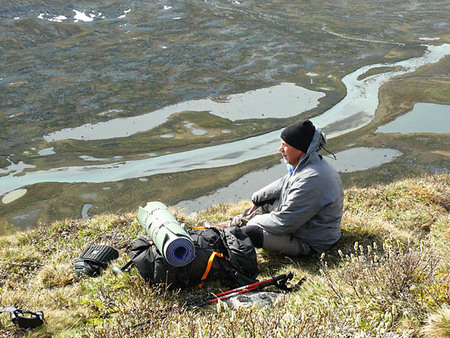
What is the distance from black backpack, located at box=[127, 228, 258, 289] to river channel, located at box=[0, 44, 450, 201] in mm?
35839

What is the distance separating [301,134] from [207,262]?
2688 mm

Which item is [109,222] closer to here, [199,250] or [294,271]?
[199,250]

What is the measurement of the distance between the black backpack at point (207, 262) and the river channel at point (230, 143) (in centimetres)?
3584

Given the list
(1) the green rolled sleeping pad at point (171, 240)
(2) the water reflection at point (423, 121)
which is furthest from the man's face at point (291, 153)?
(2) the water reflection at point (423, 121)

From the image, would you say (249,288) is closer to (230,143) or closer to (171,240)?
(171,240)

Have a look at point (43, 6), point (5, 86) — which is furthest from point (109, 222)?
point (43, 6)

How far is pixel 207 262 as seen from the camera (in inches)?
236

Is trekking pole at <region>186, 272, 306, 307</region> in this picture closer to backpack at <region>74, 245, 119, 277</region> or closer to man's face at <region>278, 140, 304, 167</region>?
man's face at <region>278, 140, 304, 167</region>

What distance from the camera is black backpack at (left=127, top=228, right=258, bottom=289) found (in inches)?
229

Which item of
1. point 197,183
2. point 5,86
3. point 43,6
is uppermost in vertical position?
point 43,6

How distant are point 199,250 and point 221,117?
50.3 metres

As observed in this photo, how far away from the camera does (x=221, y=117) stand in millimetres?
55469

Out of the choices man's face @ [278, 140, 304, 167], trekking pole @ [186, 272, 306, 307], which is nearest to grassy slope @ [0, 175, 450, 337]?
trekking pole @ [186, 272, 306, 307]

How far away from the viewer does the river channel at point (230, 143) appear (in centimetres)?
4156
